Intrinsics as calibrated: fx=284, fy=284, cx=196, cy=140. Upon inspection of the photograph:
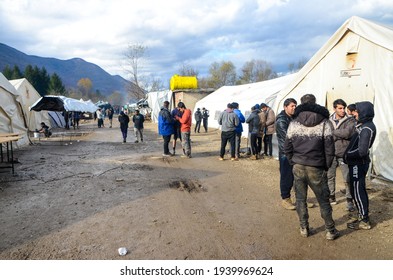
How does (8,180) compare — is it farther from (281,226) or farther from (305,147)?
(305,147)

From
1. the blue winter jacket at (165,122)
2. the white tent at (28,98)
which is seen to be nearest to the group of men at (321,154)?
the blue winter jacket at (165,122)

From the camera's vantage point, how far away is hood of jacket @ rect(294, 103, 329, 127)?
13.0ft

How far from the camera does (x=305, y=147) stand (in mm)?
4020

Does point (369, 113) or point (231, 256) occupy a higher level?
point (369, 113)

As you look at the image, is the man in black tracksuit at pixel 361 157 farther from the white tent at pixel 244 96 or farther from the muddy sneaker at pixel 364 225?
the white tent at pixel 244 96

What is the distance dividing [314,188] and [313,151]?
535 mm

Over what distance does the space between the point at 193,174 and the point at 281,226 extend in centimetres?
397

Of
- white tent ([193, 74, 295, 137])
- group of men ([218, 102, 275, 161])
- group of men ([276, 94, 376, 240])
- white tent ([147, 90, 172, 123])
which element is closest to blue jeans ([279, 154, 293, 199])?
group of men ([276, 94, 376, 240])

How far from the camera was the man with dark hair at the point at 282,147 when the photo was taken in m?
5.12

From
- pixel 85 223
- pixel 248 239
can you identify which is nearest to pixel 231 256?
pixel 248 239

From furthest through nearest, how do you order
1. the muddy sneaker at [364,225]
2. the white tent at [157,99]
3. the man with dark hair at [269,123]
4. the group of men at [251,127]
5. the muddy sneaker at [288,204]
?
the white tent at [157,99] < the man with dark hair at [269,123] < the group of men at [251,127] < the muddy sneaker at [288,204] < the muddy sneaker at [364,225]

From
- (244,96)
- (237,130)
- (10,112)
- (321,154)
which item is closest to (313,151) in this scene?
(321,154)

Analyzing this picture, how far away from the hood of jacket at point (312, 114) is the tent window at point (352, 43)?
5.38 m

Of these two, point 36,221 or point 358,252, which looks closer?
point 358,252
